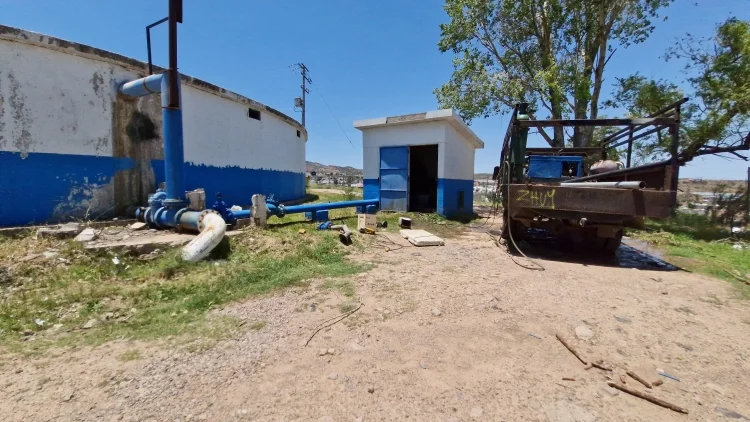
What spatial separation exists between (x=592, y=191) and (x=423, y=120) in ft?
21.1

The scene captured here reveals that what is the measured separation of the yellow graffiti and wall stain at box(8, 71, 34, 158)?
8568mm

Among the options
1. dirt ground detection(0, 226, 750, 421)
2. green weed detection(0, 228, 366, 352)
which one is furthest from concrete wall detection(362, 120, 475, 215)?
dirt ground detection(0, 226, 750, 421)

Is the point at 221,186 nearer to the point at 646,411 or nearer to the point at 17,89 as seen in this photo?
the point at 17,89

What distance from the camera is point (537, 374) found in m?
2.33

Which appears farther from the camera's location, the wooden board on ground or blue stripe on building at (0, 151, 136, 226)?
the wooden board on ground

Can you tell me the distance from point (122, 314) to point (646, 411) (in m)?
4.46

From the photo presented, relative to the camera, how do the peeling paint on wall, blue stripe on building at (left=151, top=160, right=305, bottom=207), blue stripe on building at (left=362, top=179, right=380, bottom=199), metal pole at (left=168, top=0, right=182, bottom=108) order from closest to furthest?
metal pole at (left=168, top=0, right=182, bottom=108) < the peeling paint on wall < blue stripe on building at (left=151, top=160, right=305, bottom=207) < blue stripe on building at (left=362, top=179, right=380, bottom=199)

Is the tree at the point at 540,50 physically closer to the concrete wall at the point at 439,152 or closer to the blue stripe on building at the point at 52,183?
the concrete wall at the point at 439,152

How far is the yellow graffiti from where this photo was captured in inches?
213

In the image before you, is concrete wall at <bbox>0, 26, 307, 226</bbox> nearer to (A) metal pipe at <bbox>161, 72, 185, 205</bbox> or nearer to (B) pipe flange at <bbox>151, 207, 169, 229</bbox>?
(B) pipe flange at <bbox>151, 207, 169, 229</bbox>

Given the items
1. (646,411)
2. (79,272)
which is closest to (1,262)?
(79,272)

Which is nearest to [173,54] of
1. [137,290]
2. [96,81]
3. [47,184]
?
[96,81]

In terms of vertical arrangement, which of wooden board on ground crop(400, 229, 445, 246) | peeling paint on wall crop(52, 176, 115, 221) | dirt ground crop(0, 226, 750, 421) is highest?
peeling paint on wall crop(52, 176, 115, 221)

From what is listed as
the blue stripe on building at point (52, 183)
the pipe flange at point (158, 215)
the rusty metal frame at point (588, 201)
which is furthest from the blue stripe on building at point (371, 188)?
the pipe flange at point (158, 215)
